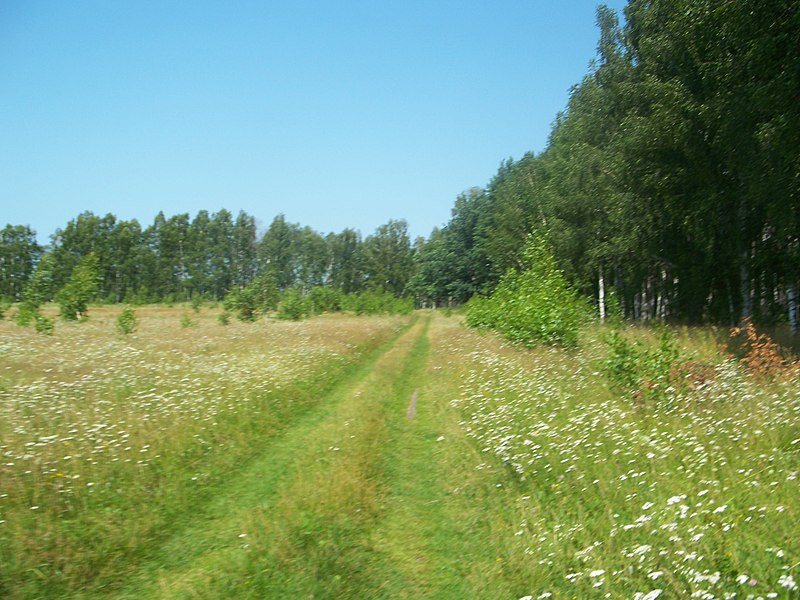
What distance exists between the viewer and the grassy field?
427 cm

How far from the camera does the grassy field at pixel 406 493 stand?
4.27 meters

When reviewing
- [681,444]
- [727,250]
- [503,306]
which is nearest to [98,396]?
[681,444]

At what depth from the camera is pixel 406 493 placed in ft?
22.5

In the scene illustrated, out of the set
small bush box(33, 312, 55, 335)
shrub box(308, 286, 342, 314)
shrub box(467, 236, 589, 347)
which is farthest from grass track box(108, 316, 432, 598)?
shrub box(308, 286, 342, 314)

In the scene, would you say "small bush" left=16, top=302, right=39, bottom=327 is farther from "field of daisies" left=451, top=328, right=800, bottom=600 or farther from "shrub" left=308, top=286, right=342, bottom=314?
"shrub" left=308, top=286, right=342, bottom=314

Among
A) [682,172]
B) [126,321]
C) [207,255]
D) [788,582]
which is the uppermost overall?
[207,255]

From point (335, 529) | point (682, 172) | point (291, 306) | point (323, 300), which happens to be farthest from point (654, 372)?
point (323, 300)

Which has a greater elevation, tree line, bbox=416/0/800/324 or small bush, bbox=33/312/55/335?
tree line, bbox=416/0/800/324

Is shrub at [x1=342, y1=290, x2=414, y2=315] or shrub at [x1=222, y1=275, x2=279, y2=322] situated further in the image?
shrub at [x1=342, y1=290, x2=414, y2=315]

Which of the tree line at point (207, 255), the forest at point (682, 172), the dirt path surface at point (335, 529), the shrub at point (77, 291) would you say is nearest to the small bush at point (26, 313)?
the forest at point (682, 172)

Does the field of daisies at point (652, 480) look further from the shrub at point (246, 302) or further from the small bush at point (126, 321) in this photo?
the shrub at point (246, 302)

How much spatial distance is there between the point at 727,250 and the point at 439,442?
1664 centimetres

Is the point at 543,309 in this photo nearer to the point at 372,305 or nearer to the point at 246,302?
Answer: the point at 246,302

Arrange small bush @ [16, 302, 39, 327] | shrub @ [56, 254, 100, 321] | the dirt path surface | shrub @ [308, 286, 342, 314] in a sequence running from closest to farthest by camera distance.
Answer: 1. the dirt path surface
2. small bush @ [16, 302, 39, 327]
3. shrub @ [56, 254, 100, 321]
4. shrub @ [308, 286, 342, 314]
